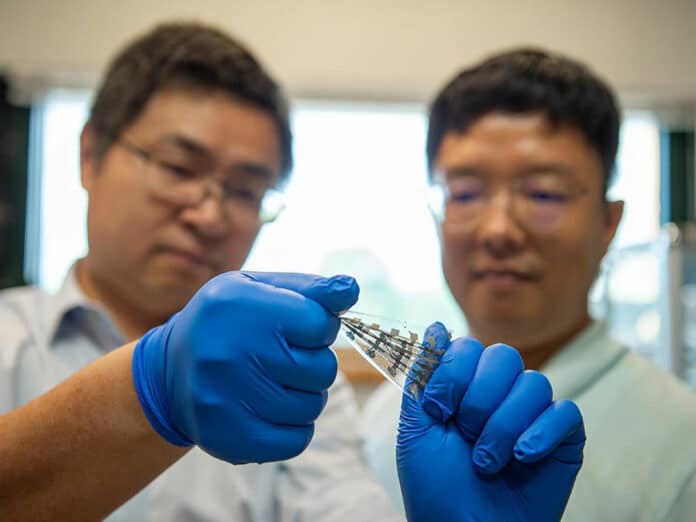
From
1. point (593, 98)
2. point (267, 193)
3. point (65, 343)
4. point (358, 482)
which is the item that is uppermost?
point (593, 98)

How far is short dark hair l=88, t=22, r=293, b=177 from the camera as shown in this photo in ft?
3.93

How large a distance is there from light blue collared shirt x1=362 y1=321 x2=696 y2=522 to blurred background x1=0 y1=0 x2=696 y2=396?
139cm

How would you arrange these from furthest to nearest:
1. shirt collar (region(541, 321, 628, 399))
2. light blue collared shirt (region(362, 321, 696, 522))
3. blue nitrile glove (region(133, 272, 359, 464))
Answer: shirt collar (region(541, 321, 628, 399)) → light blue collared shirt (region(362, 321, 696, 522)) → blue nitrile glove (region(133, 272, 359, 464))

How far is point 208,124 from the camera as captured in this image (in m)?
1.15

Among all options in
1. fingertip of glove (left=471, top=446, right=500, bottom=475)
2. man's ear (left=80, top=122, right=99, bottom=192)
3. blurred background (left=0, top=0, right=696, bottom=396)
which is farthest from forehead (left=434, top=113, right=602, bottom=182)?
blurred background (left=0, top=0, right=696, bottom=396)

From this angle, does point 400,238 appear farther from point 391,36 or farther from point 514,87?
point 514,87

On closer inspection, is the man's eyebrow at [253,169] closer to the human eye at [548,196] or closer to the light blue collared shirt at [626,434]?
the human eye at [548,196]

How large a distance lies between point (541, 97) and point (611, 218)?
0.99 feet

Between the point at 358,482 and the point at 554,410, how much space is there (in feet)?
1.89

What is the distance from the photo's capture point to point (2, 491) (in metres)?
0.68

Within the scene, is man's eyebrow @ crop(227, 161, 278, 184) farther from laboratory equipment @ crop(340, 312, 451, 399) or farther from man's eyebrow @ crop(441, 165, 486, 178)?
laboratory equipment @ crop(340, 312, 451, 399)

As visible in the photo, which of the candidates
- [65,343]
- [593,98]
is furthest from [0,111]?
[593,98]

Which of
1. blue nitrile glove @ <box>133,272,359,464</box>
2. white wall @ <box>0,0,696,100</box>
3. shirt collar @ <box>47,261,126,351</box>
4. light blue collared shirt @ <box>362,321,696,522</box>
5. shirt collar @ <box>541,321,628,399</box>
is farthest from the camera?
white wall @ <box>0,0,696,100</box>

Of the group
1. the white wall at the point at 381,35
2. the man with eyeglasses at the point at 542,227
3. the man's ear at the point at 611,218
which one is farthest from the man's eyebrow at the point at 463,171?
the white wall at the point at 381,35
